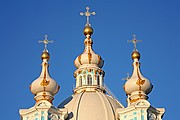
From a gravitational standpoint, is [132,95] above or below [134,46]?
below

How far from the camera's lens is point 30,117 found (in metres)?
37.6

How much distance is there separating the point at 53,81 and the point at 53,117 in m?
2.18

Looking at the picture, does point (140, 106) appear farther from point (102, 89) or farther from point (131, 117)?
point (102, 89)

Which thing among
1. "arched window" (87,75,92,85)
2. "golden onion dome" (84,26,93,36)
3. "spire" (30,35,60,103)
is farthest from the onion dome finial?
"spire" (30,35,60,103)

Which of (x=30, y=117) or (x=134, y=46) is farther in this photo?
(x=134, y=46)

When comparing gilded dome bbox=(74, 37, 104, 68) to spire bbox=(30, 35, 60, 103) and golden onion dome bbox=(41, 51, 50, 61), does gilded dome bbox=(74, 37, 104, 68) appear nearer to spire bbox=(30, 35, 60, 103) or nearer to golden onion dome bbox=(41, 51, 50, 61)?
golden onion dome bbox=(41, 51, 50, 61)

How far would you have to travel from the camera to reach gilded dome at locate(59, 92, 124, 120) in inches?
1515

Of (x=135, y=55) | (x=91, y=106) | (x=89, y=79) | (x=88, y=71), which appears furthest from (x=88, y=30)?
(x=91, y=106)

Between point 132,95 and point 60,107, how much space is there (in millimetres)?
3528

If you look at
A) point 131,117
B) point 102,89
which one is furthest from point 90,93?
point 131,117

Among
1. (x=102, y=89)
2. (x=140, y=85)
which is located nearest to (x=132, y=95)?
(x=140, y=85)

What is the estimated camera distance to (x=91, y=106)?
128 feet

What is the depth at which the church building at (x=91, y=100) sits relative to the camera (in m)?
37.4

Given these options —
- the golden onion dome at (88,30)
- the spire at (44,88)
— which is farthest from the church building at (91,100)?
the golden onion dome at (88,30)
